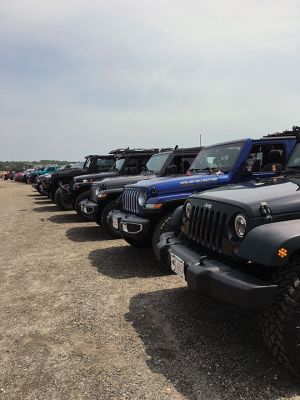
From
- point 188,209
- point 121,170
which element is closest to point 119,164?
point 121,170

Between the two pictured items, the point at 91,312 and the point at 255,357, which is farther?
the point at 91,312

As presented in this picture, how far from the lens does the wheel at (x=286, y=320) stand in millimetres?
2797

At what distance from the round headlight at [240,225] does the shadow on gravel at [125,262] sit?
246cm

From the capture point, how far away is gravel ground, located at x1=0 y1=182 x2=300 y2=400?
2.94 metres

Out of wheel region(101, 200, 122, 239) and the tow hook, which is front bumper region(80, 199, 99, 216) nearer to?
wheel region(101, 200, 122, 239)

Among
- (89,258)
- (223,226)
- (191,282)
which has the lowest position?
(89,258)

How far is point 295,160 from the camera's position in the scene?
194 inches

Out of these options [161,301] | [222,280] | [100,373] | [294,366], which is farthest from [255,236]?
[161,301]

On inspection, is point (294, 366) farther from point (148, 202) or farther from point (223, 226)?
point (148, 202)

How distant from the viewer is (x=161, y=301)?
462cm

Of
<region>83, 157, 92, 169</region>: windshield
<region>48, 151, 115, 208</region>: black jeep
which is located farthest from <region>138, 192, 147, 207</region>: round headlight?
<region>83, 157, 92, 169</region>: windshield

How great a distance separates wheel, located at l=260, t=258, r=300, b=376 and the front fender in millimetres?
135

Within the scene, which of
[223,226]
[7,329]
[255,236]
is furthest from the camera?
[7,329]

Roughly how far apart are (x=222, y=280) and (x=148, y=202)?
3.09 m
